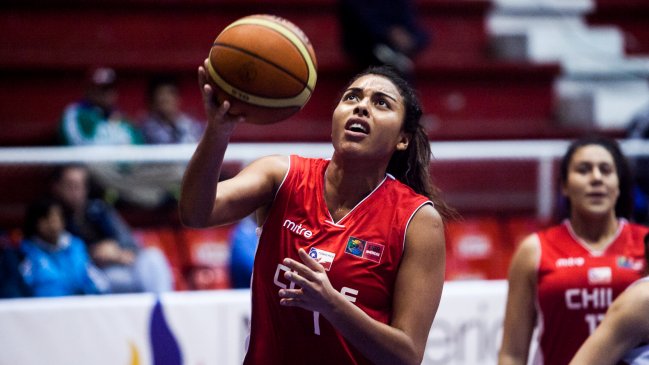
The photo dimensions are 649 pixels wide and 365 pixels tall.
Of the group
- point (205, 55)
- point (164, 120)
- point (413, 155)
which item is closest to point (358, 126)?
point (413, 155)

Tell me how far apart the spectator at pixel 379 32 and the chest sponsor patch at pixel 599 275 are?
4104 millimetres

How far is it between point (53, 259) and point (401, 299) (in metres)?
3.12

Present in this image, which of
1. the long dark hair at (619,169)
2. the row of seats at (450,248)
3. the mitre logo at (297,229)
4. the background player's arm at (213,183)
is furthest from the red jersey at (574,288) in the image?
the row of seats at (450,248)

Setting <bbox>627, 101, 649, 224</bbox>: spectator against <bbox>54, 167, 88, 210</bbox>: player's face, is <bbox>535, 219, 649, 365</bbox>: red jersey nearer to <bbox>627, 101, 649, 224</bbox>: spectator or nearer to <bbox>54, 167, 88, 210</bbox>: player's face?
<bbox>627, 101, 649, 224</bbox>: spectator

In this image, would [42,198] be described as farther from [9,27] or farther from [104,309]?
[9,27]

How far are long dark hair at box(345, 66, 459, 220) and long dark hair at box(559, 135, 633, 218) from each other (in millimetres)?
1126

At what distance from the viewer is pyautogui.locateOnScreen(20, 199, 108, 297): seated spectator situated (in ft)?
17.4

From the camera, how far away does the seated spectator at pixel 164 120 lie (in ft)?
22.6

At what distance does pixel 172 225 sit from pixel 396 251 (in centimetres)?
381

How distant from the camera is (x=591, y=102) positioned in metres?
8.98

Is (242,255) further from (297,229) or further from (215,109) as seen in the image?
(215,109)

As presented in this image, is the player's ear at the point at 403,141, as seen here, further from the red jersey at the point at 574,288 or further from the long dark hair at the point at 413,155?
the red jersey at the point at 574,288

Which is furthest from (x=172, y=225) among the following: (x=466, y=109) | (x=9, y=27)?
(x=466, y=109)

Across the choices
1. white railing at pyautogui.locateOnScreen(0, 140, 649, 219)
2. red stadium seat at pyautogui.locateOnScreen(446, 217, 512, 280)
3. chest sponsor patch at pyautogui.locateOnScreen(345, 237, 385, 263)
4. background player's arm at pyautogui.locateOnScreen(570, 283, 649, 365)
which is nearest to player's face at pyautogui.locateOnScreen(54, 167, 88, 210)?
white railing at pyautogui.locateOnScreen(0, 140, 649, 219)
